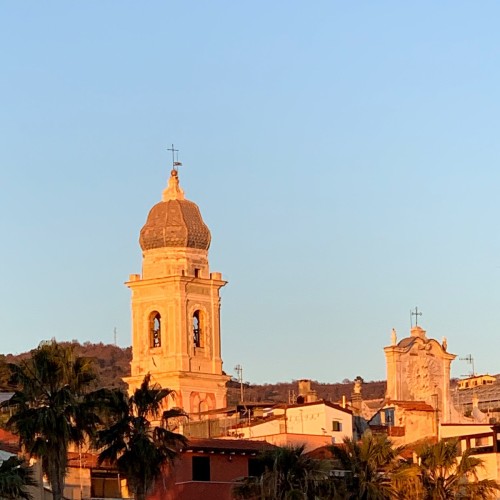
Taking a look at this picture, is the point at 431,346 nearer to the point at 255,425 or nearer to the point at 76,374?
the point at 255,425

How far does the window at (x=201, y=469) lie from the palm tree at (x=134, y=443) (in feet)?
37.2

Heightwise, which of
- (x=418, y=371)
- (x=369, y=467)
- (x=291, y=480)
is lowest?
(x=291, y=480)

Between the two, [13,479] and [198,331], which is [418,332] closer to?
[198,331]

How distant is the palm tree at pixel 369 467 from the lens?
278ft

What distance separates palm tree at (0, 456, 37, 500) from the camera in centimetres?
7500

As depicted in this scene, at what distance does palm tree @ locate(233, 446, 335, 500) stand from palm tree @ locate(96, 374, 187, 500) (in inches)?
142

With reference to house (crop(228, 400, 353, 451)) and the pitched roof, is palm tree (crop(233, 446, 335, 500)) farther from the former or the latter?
the pitched roof

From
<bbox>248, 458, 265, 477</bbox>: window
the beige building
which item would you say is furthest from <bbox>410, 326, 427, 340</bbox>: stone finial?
<bbox>248, 458, 265, 477</bbox>: window

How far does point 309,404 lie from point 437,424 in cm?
754

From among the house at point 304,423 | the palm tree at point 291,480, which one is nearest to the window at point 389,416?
the house at point 304,423

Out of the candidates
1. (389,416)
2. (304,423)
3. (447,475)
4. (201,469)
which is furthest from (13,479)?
(389,416)

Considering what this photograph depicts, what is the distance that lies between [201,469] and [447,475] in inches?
448

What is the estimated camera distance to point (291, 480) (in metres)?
82.9

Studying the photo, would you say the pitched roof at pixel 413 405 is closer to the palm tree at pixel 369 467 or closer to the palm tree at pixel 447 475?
the palm tree at pixel 447 475
